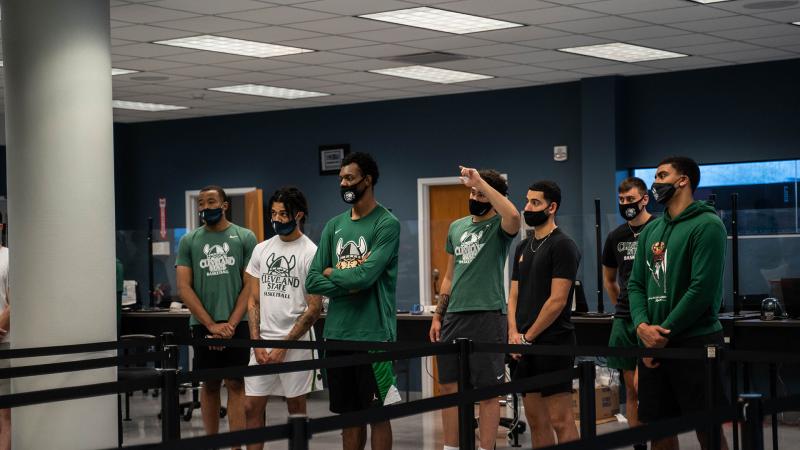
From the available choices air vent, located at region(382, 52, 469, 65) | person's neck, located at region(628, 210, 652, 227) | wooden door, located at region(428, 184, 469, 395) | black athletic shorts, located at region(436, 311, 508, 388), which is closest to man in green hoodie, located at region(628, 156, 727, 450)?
black athletic shorts, located at region(436, 311, 508, 388)

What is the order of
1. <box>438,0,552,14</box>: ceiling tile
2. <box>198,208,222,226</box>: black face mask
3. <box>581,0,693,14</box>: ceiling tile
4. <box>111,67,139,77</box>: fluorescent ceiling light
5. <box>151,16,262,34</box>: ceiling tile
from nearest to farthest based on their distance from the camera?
<box>198,208,222,226</box>: black face mask, <box>438,0,552,14</box>: ceiling tile, <box>581,0,693,14</box>: ceiling tile, <box>151,16,262,34</box>: ceiling tile, <box>111,67,139,77</box>: fluorescent ceiling light

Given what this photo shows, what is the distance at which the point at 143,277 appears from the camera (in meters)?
12.5

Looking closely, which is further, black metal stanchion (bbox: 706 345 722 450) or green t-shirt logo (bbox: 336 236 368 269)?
green t-shirt logo (bbox: 336 236 368 269)

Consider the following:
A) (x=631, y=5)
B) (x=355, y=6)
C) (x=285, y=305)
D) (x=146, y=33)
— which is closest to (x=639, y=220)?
(x=631, y=5)

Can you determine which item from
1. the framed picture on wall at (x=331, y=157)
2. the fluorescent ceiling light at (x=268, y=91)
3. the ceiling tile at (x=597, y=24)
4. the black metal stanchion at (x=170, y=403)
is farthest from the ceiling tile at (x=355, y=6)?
the framed picture on wall at (x=331, y=157)

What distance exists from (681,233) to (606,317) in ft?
11.8

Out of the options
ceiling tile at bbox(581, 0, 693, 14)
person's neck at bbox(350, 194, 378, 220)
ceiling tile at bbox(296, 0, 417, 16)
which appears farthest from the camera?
ceiling tile at bbox(581, 0, 693, 14)

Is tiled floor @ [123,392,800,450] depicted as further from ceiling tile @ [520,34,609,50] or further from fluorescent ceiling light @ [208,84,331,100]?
fluorescent ceiling light @ [208,84,331,100]

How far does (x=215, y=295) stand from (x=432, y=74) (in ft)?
16.2

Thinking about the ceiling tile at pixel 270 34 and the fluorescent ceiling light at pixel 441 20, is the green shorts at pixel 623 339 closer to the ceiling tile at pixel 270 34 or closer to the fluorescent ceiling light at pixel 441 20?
the fluorescent ceiling light at pixel 441 20

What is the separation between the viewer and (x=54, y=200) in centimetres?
598

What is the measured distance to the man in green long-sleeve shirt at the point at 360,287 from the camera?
563 centimetres

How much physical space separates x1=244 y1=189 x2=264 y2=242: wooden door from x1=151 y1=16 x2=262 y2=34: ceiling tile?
4.73 m

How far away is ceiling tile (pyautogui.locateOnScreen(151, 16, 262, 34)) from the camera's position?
838 cm
